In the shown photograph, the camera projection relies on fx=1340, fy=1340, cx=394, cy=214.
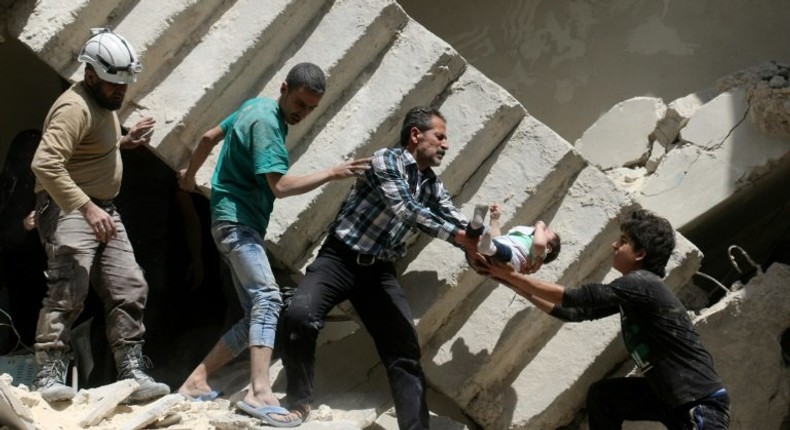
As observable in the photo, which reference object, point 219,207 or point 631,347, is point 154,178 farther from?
point 631,347

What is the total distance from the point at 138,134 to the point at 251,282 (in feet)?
3.32

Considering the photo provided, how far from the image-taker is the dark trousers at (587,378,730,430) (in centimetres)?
597

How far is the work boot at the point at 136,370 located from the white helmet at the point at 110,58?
1.25m

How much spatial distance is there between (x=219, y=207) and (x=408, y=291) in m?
1.05

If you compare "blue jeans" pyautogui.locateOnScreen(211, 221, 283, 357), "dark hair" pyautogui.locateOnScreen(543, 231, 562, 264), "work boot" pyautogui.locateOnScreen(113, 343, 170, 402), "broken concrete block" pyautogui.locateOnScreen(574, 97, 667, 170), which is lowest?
"work boot" pyautogui.locateOnScreen(113, 343, 170, 402)

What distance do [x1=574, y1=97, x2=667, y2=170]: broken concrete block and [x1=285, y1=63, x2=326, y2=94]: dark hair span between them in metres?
2.57

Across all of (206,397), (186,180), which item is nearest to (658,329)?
(206,397)

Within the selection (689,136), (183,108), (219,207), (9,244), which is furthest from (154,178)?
(689,136)

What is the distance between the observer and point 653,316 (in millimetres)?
6039

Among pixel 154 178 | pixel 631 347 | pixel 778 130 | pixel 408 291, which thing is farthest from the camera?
pixel 154 178

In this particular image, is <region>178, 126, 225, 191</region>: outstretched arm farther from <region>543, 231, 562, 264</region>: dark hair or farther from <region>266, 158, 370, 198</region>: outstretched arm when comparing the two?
<region>543, 231, 562, 264</region>: dark hair

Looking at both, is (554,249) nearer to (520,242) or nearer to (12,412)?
(520,242)

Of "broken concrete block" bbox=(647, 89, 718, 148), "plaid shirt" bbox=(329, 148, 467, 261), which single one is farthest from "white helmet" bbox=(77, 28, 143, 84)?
"broken concrete block" bbox=(647, 89, 718, 148)

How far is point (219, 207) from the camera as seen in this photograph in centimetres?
622
